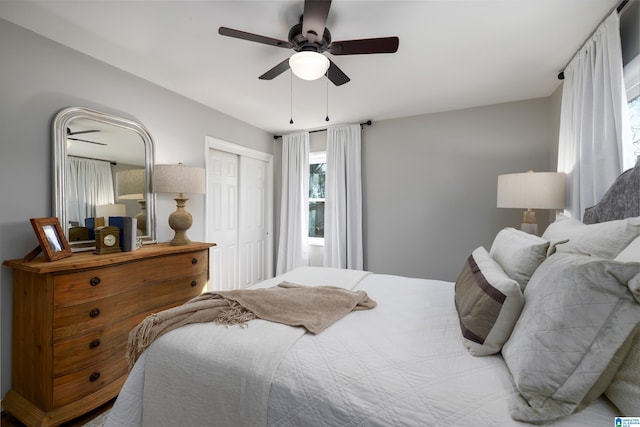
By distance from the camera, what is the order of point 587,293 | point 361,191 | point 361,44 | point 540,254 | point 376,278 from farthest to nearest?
point 361,191 < point 376,278 < point 361,44 < point 540,254 < point 587,293

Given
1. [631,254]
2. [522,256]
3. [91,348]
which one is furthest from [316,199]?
[631,254]

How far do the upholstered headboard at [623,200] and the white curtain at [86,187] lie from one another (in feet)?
11.1

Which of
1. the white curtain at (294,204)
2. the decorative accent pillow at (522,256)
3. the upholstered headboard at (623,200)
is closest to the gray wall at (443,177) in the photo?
the white curtain at (294,204)

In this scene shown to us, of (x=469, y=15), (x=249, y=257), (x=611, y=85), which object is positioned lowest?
(x=249, y=257)

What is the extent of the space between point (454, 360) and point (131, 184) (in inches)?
106

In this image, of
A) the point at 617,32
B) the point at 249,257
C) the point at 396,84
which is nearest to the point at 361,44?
the point at 396,84

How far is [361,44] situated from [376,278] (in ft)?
5.31

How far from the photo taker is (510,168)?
9.82ft

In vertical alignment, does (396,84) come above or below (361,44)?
above

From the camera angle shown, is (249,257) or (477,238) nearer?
(477,238)

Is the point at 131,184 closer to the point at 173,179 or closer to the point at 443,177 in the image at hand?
the point at 173,179

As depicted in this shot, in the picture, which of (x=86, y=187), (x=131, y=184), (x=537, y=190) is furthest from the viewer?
(x=131, y=184)

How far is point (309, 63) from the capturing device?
154 cm

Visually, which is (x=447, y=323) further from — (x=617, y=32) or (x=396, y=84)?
(x=396, y=84)
